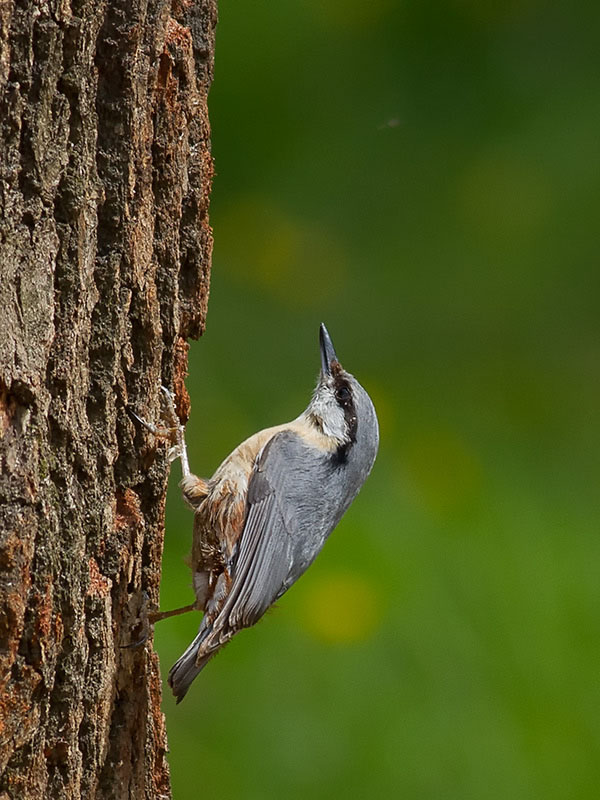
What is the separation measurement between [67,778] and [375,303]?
3150mm

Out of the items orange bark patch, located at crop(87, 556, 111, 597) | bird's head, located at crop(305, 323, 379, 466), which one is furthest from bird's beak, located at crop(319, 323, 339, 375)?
orange bark patch, located at crop(87, 556, 111, 597)

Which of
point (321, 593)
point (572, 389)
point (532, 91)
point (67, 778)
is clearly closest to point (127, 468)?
point (67, 778)

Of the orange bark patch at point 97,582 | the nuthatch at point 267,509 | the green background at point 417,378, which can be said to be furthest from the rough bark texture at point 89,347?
the green background at point 417,378

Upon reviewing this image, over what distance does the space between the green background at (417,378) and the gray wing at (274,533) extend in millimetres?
1298

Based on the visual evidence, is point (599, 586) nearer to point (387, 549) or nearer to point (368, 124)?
point (387, 549)

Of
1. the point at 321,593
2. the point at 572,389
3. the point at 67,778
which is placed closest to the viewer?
the point at 67,778

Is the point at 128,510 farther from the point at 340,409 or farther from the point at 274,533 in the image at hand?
the point at 340,409

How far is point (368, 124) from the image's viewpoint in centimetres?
469

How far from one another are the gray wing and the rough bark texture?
32 cm

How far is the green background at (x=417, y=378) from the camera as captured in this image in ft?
13.0

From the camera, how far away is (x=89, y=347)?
166 cm

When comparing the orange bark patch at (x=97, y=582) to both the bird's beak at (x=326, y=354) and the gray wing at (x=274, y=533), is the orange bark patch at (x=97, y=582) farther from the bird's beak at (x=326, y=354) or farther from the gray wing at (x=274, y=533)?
the bird's beak at (x=326, y=354)

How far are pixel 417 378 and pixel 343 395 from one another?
1.71 metres

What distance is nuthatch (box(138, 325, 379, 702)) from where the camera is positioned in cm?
219
